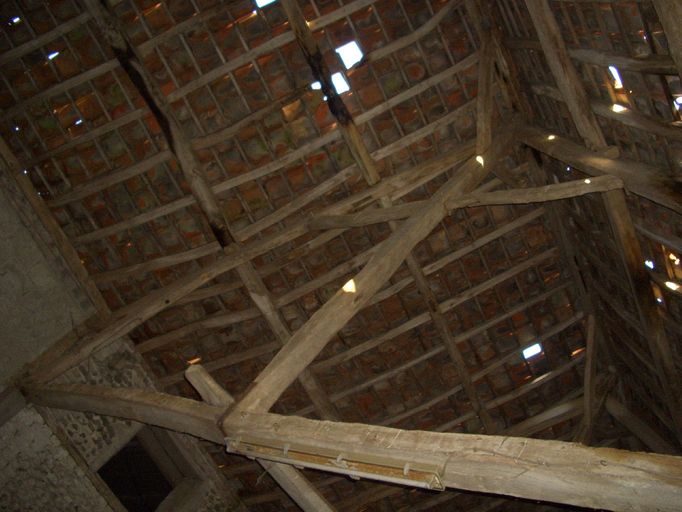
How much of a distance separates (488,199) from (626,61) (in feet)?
5.64

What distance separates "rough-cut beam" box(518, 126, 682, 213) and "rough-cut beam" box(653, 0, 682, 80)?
1091 mm

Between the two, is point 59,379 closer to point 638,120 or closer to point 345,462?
point 345,462

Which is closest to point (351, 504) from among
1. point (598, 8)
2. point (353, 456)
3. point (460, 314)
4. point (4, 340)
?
point (460, 314)

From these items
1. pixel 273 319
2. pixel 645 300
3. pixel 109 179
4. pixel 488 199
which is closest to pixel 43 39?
pixel 109 179

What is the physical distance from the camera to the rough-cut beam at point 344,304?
4.27 m

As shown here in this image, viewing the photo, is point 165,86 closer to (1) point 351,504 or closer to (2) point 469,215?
(2) point 469,215

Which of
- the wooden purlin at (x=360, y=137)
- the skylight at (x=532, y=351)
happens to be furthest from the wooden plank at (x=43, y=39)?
the skylight at (x=532, y=351)

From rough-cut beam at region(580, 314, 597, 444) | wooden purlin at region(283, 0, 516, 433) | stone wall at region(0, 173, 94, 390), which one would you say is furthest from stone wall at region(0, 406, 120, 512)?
rough-cut beam at region(580, 314, 597, 444)

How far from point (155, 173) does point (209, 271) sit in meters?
1.01

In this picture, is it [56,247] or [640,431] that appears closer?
[56,247]

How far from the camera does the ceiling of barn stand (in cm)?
570

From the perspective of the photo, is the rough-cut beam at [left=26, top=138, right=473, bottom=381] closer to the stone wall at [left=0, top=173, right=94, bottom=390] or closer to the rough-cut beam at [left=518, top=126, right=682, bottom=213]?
the stone wall at [left=0, top=173, right=94, bottom=390]

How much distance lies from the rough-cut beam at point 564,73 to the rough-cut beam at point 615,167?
0.49 feet

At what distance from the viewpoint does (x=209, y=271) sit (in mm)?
6215
